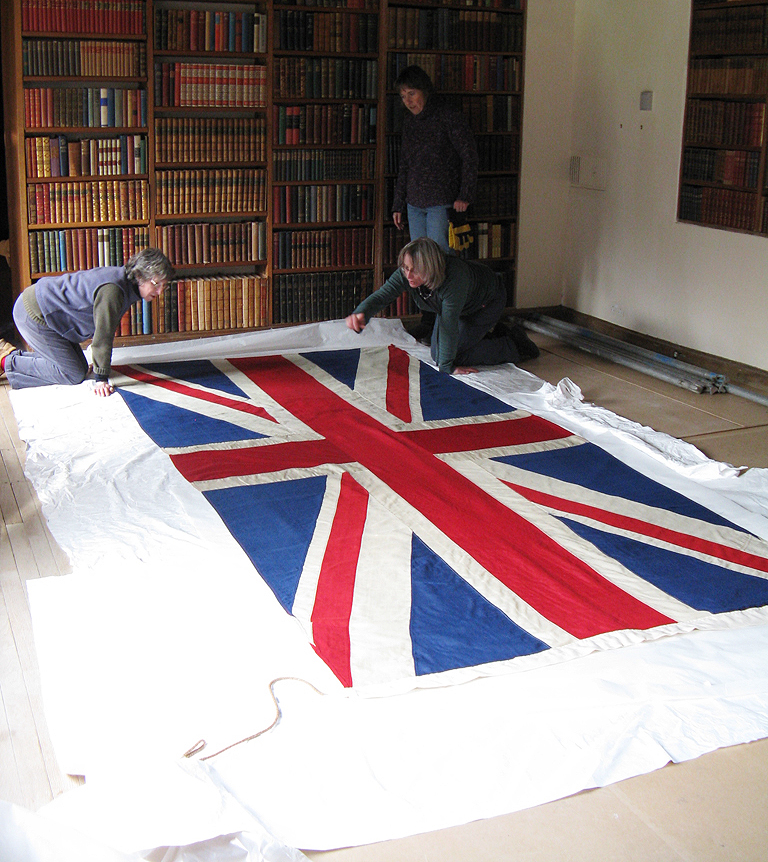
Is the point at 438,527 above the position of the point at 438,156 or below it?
below

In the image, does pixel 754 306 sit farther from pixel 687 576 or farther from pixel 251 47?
pixel 251 47

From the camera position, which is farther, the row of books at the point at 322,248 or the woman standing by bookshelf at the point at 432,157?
the row of books at the point at 322,248

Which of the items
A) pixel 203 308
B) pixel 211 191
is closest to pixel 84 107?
pixel 211 191

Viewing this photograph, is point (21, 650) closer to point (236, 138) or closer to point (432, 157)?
point (236, 138)

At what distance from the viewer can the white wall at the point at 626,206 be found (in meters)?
5.30

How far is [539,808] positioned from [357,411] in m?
2.63

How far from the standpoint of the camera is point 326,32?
18.7ft

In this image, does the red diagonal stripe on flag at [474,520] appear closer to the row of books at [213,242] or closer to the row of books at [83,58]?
the row of books at [213,242]

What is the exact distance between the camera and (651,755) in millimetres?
2270

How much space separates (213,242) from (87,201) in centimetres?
76

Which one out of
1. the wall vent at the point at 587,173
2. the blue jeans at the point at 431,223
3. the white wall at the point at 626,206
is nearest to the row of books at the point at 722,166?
the white wall at the point at 626,206

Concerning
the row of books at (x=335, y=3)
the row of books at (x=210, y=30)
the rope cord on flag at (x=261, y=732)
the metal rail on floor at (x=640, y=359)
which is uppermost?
the row of books at (x=335, y=3)

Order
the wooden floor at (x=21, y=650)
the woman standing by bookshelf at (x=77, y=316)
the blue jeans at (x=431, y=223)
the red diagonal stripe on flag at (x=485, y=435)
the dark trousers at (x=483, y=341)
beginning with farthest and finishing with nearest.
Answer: the blue jeans at (x=431, y=223), the dark trousers at (x=483, y=341), the woman standing by bookshelf at (x=77, y=316), the red diagonal stripe on flag at (x=485, y=435), the wooden floor at (x=21, y=650)

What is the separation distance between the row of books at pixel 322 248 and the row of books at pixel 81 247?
83 cm
